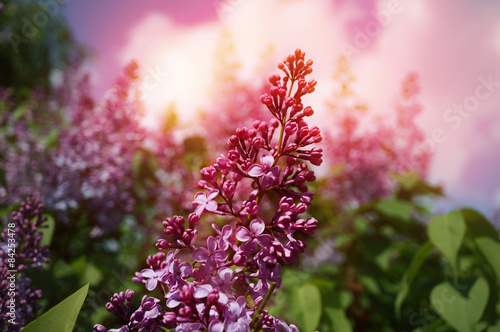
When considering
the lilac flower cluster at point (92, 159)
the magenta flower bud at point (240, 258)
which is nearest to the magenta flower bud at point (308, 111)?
the magenta flower bud at point (240, 258)

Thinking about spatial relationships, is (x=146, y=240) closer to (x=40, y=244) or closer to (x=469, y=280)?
(x=40, y=244)

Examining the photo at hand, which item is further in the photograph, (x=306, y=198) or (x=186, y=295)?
(x=306, y=198)

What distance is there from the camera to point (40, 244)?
3.67ft

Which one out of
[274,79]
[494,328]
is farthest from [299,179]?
[494,328]

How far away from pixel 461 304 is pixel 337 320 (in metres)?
0.50

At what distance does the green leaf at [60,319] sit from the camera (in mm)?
689

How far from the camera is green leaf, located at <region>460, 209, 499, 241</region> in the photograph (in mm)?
1521

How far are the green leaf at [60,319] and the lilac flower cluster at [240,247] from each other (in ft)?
0.20

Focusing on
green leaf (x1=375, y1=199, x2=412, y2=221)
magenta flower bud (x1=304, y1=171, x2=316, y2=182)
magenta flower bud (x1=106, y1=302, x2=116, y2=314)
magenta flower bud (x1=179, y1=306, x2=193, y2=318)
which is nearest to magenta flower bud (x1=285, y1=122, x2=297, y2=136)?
magenta flower bud (x1=304, y1=171, x2=316, y2=182)

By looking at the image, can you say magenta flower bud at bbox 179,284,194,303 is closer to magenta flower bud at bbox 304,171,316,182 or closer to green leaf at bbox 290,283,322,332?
magenta flower bud at bbox 304,171,316,182

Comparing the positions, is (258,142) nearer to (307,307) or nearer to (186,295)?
(186,295)

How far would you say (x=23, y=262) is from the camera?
1.06 meters

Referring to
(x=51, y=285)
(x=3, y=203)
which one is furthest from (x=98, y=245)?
(x=51, y=285)

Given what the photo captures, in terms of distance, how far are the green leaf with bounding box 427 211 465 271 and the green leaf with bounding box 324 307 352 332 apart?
519 millimetres
